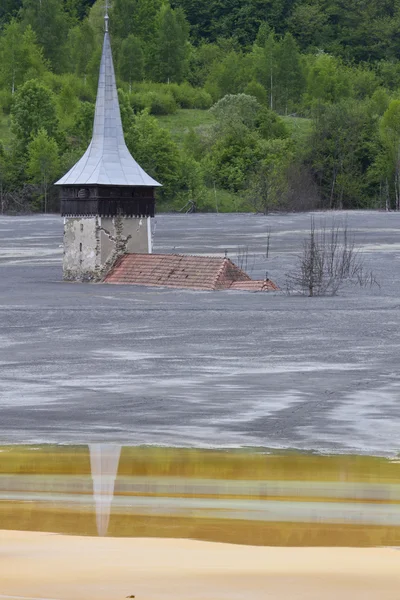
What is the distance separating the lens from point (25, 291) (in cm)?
4234

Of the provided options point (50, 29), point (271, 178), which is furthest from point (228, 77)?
point (271, 178)

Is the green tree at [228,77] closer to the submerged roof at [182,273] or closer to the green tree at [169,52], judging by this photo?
the green tree at [169,52]

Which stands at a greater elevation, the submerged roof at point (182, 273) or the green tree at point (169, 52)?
the green tree at point (169, 52)

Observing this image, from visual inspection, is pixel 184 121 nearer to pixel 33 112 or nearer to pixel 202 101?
pixel 202 101

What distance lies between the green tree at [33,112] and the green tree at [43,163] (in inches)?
314

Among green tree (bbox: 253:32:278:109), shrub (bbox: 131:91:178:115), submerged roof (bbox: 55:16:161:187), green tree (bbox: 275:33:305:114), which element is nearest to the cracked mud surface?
submerged roof (bbox: 55:16:161:187)

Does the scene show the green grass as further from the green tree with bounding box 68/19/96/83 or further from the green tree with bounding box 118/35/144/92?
the green tree with bounding box 68/19/96/83

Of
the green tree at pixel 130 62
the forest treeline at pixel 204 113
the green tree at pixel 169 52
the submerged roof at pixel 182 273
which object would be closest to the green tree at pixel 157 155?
the forest treeline at pixel 204 113

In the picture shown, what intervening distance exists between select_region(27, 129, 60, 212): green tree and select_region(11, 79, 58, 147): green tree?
26.1 ft

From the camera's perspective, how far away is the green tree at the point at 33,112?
4628 inches

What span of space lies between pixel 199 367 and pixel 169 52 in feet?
518

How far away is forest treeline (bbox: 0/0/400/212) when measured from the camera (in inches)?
4316

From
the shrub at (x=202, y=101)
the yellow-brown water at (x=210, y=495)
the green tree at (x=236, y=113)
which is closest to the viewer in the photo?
the yellow-brown water at (x=210, y=495)

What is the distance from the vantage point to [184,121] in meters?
145
